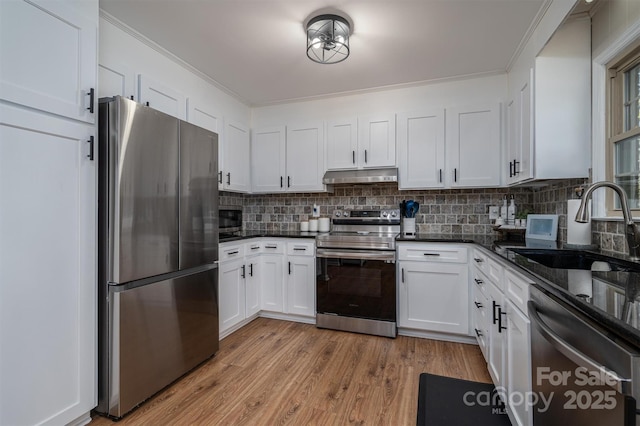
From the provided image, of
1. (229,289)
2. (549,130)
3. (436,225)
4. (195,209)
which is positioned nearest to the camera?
(549,130)

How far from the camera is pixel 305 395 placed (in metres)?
1.93

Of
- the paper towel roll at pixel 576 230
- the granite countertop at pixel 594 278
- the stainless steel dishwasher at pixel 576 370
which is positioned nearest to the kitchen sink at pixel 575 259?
the granite countertop at pixel 594 278

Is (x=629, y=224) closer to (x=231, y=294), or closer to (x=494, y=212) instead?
(x=494, y=212)

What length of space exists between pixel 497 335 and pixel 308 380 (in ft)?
4.19

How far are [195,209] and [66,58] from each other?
3.57ft

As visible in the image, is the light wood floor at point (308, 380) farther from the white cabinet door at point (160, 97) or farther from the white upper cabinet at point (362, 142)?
the white cabinet door at point (160, 97)

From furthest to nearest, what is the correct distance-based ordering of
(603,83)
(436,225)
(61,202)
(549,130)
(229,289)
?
(436,225)
(229,289)
(549,130)
(603,83)
(61,202)

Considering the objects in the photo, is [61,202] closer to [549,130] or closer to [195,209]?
[195,209]

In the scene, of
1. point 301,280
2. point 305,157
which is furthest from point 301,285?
point 305,157

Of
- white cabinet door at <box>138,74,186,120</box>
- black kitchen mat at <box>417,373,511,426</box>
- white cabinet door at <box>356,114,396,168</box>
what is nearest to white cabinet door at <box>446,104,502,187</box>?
white cabinet door at <box>356,114,396,168</box>

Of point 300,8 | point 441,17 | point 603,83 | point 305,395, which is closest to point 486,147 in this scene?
point 603,83

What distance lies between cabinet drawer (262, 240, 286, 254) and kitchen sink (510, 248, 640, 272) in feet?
6.96

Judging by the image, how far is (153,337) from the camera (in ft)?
6.11

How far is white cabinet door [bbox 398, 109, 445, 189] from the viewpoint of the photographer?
118 inches
